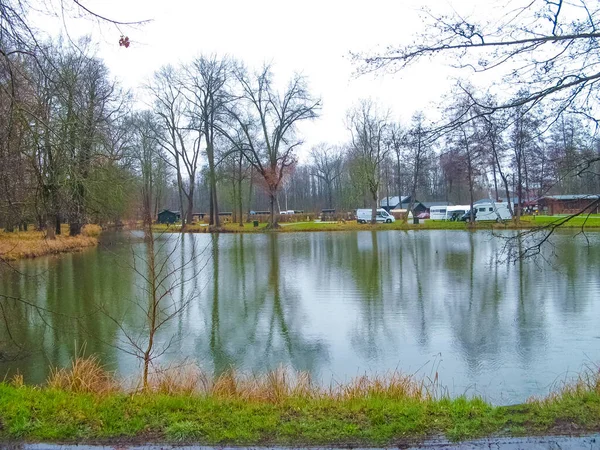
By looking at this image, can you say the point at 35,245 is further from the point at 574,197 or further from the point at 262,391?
the point at 574,197

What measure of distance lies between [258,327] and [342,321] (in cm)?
162

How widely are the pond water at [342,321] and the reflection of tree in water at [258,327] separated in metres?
0.03

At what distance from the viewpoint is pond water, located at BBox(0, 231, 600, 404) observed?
23.2 feet

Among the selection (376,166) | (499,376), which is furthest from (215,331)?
(376,166)

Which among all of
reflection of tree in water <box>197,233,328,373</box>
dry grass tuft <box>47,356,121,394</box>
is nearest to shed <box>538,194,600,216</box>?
reflection of tree in water <box>197,233,328,373</box>

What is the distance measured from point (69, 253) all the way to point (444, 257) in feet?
57.3

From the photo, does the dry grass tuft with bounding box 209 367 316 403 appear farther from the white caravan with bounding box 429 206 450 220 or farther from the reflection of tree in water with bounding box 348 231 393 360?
the white caravan with bounding box 429 206 450 220

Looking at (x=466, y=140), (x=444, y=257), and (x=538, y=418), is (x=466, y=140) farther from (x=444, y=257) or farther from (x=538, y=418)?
(x=444, y=257)

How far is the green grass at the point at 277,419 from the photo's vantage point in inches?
132

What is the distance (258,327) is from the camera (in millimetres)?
9672

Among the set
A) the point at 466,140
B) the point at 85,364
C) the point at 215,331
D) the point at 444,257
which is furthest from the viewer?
the point at 444,257

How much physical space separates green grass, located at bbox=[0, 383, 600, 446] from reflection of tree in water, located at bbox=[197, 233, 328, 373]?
3050 mm

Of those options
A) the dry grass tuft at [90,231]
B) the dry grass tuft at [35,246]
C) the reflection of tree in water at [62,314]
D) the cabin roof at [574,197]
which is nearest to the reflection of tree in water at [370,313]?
the cabin roof at [574,197]

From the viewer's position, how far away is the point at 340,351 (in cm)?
788
